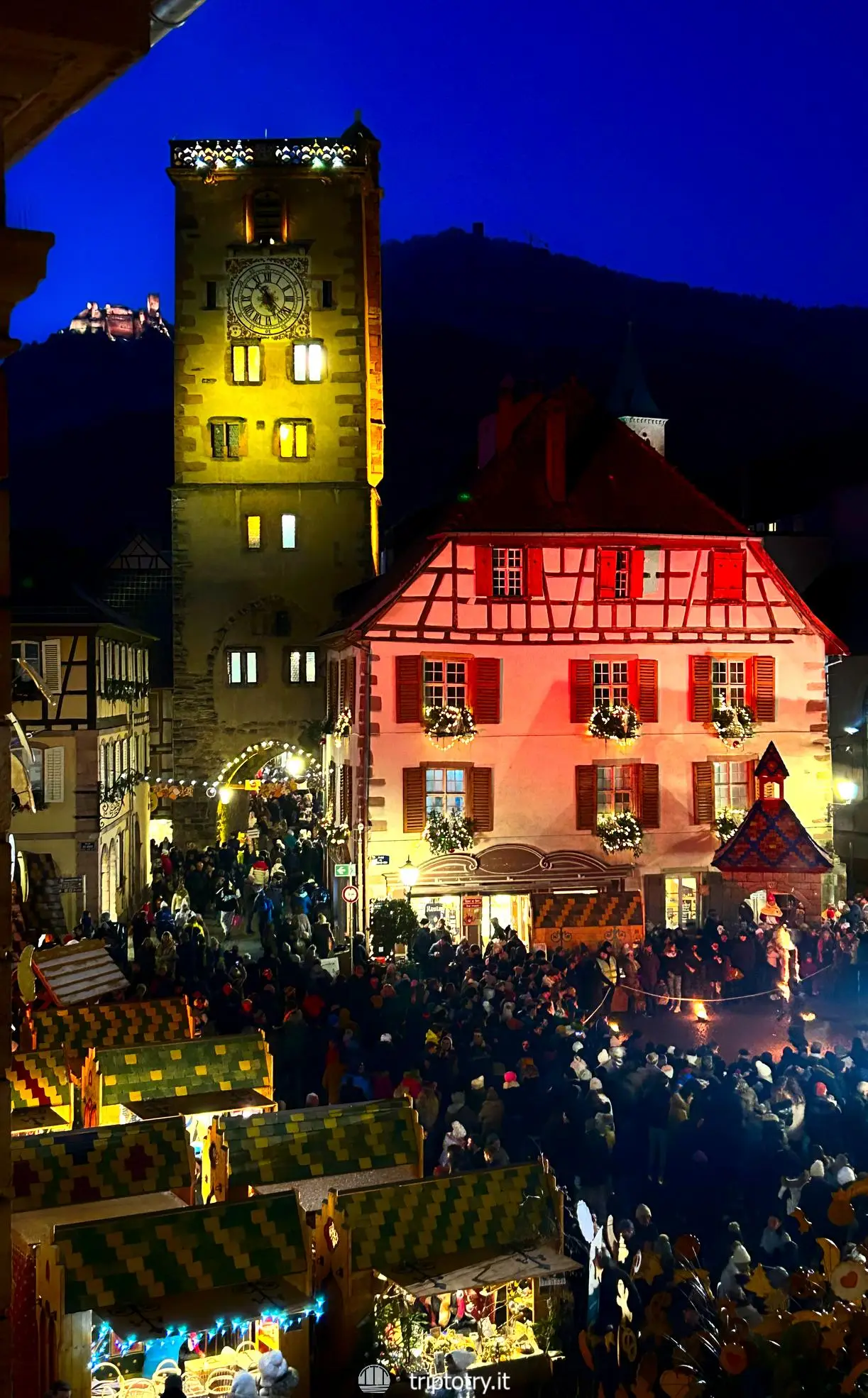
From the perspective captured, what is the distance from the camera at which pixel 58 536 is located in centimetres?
3375

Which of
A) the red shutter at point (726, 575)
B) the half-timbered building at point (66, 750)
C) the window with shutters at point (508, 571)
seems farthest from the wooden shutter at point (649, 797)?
the half-timbered building at point (66, 750)

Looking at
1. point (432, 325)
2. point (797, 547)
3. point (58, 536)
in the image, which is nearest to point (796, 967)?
point (58, 536)

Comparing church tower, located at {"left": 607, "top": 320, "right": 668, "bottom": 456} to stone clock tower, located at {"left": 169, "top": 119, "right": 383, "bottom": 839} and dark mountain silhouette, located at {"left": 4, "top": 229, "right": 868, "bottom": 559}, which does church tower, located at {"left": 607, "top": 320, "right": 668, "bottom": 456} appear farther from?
dark mountain silhouette, located at {"left": 4, "top": 229, "right": 868, "bottom": 559}

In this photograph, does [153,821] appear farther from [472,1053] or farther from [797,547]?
Answer: [472,1053]

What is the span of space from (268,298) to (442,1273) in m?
38.5

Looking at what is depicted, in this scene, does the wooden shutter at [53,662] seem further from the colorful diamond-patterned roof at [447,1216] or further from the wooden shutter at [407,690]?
the colorful diamond-patterned roof at [447,1216]

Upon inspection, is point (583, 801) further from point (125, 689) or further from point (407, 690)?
point (125, 689)

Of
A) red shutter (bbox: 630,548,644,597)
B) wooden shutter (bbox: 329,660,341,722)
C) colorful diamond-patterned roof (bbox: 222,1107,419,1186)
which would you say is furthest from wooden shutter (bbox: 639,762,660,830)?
colorful diamond-patterned roof (bbox: 222,1107,419,1186)

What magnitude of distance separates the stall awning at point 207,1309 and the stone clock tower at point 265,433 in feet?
114

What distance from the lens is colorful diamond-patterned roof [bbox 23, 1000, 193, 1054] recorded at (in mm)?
17453

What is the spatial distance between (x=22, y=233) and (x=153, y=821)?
4568 centimetres

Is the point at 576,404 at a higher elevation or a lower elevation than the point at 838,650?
higher

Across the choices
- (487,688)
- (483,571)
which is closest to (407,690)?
(487,688)

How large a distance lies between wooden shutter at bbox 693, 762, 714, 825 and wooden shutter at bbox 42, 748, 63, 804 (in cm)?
1415
